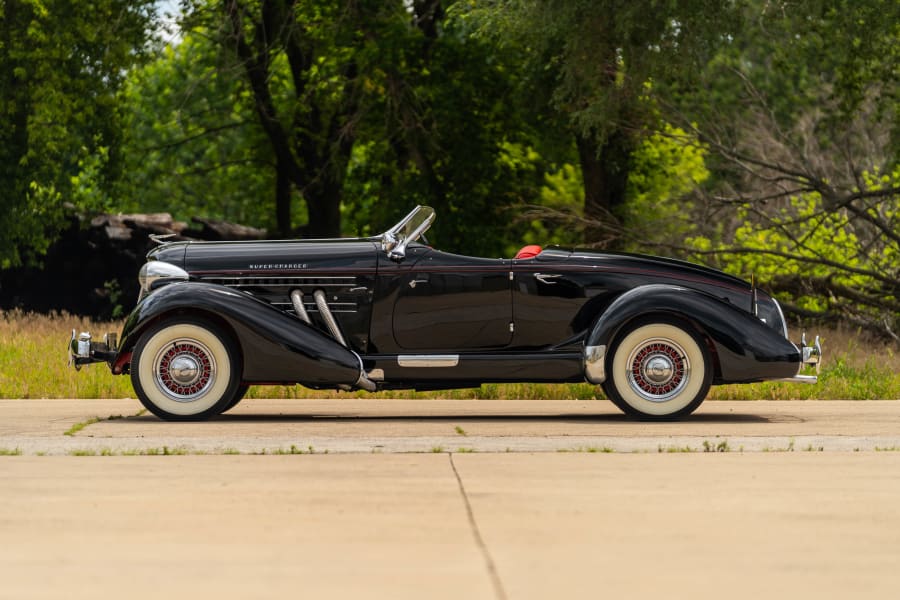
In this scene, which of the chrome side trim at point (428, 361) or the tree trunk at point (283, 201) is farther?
the tree trunk at point (283, 201)

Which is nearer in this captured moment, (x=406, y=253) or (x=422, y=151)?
(x=406, y=253)

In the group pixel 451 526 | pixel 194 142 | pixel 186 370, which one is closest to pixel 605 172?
pixel 186 370

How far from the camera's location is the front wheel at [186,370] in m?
10.3

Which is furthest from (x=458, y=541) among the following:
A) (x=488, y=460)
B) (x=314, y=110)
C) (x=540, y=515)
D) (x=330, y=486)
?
(x=314, y=110)

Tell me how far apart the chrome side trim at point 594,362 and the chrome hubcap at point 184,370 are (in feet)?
8.82

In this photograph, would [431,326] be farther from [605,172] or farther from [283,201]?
A: [283,201]

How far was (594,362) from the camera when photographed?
33.5 feet

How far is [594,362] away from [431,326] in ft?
4.04

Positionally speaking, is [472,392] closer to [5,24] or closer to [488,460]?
[488,460]

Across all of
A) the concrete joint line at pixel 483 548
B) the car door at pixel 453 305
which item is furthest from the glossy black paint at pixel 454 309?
the concrete joint line at pixel 483 548

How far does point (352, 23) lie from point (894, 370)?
1324 cm

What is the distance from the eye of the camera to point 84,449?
334 inches

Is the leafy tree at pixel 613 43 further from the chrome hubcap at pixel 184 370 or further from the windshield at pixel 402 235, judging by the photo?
the chrome hubcap at pixel 184 370

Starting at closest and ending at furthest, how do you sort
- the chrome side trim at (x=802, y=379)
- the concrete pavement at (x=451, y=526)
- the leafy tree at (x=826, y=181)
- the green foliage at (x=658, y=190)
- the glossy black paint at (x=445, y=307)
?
the concrete pavement at (x=451, y=526)
the chrome side trim at (x=802, y=379)
the glossy black paint at (x=445, y=307)
the leafy tree at (x=826, y=181)
the green foliage at (x=658, y=190)
